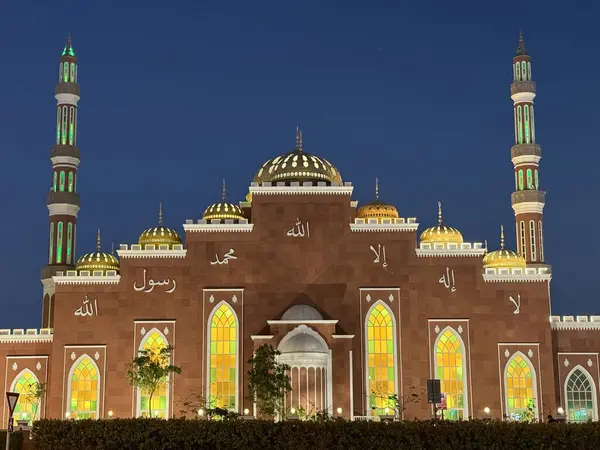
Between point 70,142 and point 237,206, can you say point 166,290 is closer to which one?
point 237,206

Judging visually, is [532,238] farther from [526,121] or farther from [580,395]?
[580,395]

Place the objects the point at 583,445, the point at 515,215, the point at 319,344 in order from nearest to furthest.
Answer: the point at 583,445, the point at 319,344, the point at 515,215

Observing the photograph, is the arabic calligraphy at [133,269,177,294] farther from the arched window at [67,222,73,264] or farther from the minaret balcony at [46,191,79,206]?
the minaret balcony at [46,191,79,206]

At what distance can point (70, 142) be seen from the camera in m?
56.6

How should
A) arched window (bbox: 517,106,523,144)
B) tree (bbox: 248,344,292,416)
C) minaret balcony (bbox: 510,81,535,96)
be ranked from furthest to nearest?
1. minaret balcony (bbox: 510,81,535,96)
2. arched window (bbox: 517,106,523,144)
3. tree (bbox: 248,344,292,416)

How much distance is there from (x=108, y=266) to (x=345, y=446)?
2706 centimetres

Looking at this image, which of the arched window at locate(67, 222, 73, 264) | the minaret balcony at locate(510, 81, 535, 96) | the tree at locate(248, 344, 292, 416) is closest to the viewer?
the tree at locate(248, 344, 292, 416)

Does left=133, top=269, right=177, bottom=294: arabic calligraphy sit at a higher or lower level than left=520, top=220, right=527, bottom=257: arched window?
lower

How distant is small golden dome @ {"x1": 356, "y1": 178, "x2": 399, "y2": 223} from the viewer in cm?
5000

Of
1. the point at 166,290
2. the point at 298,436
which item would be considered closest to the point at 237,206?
the point at 166,290

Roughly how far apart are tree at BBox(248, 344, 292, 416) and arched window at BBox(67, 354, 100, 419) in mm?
8302

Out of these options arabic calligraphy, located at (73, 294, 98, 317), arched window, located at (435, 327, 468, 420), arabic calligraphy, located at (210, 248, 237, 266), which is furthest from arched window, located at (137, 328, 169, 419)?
arched window, located at (435, 327, 468, 420)

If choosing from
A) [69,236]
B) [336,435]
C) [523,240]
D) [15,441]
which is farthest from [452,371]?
[69,236]

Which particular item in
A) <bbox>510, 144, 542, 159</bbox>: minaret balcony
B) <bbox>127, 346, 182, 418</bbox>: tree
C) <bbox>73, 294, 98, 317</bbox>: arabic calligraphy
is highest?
<bbox>510, 144, 542, 159</bbox>: minaret balcony
